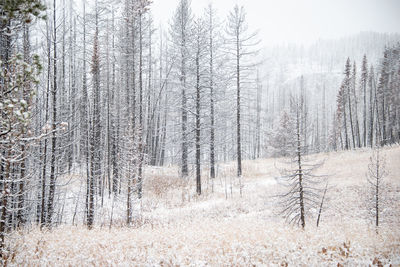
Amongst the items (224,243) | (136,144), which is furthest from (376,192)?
(136,144)

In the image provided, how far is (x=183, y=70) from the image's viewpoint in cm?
1856

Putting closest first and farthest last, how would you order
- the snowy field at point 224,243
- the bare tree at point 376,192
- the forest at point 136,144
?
1. the snowy field at point 224,243
2. the forest at point 136,144
3. the bare tree at point 376,192

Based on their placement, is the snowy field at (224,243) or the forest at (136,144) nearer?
the snowy field at (224,243)

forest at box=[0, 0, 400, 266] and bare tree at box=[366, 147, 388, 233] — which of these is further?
bare tree at box=[366, 147, 388, 233]

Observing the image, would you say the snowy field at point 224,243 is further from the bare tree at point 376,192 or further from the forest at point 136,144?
the bare tree at point 376,192

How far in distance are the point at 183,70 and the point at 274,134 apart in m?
23.7

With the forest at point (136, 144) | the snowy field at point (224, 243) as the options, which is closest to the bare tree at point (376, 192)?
the forest at point (136, 144)

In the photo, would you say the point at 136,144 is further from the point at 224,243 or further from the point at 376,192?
the point at 376,192

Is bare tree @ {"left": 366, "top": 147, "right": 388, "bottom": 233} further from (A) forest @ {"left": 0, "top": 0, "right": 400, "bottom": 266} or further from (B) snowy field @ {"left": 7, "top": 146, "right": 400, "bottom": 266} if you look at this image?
(B) snowy field @ {"left": 7, "top": 146, "right": 400, "bottom": 266}

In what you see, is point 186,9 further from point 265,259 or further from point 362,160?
point 362,160

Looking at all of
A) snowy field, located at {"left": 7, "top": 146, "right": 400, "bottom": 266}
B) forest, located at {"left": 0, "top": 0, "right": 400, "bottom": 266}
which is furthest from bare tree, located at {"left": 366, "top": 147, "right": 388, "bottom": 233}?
snowy field, located at {"left": 7, "top": 146, "right": 400, "bottom": 266}

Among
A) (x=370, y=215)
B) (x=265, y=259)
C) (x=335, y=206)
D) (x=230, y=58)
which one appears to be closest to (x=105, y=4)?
(x=230, y=58)

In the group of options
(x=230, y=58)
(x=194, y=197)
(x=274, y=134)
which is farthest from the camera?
(x=274, y=134)

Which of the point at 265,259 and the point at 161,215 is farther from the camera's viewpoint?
the point at 161,215
